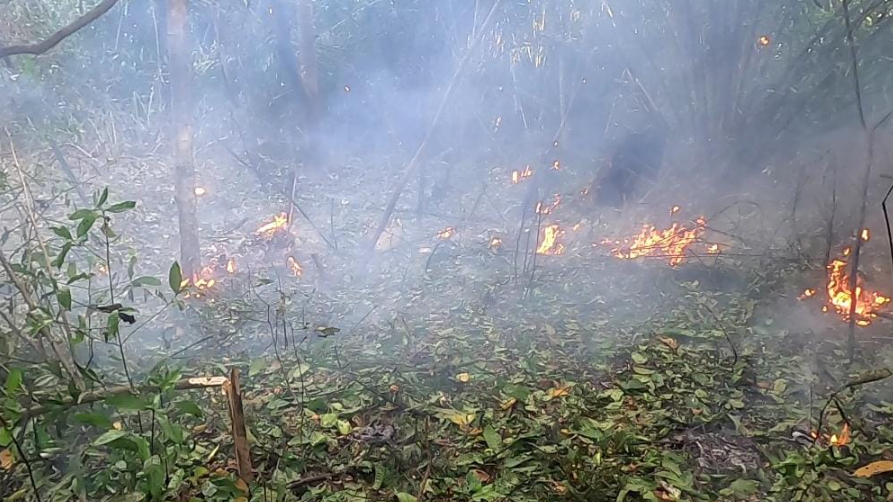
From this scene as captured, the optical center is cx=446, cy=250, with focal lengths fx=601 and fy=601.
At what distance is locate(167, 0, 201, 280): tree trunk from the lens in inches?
140

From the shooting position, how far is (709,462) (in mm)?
2188

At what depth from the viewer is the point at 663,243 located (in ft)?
14.6

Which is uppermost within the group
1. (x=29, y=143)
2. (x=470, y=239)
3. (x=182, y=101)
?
(x=182, y=101)

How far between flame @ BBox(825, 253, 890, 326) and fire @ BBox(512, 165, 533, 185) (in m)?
2.91

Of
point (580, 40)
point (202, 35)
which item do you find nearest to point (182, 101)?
point (202, 35)

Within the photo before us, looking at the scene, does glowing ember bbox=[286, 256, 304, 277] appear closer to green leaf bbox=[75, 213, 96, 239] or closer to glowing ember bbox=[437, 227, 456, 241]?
glowing ember bbox=[437, 227, 456, 241]

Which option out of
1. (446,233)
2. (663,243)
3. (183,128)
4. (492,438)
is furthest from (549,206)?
(492,438)

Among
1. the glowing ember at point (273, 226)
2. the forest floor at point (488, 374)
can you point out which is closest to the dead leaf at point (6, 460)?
the forest floor at point (488, 374)

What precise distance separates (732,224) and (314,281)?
3.24 metres

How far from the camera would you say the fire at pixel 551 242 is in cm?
454

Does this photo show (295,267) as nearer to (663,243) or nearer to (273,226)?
(273,226)

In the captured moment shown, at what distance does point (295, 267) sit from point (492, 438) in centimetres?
235

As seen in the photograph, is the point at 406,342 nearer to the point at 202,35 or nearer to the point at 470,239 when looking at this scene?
the point at 470,239

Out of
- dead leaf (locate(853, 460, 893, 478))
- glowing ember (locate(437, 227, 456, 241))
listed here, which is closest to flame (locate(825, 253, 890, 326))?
dead leaf (locate(853, 460, 893, 478))
